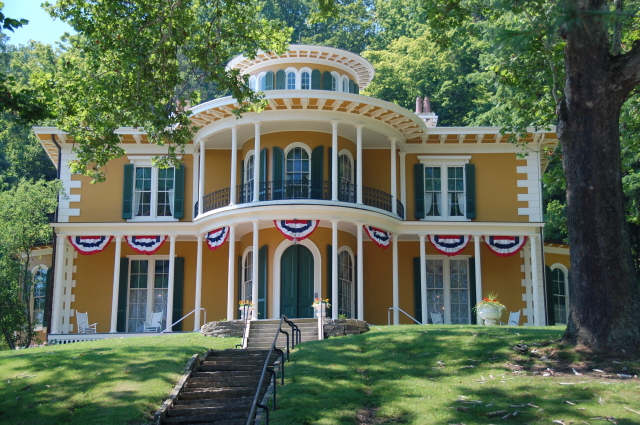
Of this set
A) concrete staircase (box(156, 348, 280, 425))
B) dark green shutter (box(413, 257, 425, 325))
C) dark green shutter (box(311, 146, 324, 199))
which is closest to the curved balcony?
dark green shutter (box(311, 146, 324, 199))

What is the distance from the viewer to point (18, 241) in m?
22.3

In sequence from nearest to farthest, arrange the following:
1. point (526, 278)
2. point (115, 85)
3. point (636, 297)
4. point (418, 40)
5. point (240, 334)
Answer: point (636, 297) < point (115, 85) < point (240, 334) < point (526, 278) < point (418, 40)

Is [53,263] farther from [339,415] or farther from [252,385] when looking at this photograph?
[339,415]

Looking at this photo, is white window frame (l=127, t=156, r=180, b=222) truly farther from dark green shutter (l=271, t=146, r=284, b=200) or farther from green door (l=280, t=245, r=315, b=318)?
green door (l=280, t=245, r=315, b=318)

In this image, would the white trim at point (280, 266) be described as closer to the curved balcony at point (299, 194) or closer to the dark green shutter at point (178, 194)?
the curved balcony at point (299, 194)

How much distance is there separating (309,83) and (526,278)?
966 centimetres

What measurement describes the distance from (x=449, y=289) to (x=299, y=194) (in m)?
6.31

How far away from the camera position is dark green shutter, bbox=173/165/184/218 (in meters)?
24.3

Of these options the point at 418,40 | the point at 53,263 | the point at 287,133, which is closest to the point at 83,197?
the point at 53,263

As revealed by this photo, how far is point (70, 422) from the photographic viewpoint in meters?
11.1

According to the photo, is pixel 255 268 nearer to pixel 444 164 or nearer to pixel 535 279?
pixel 444 164


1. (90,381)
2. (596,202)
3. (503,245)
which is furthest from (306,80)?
(90,381)

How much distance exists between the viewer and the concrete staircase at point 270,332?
18.5 meters

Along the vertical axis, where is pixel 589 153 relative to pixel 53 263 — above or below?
above
